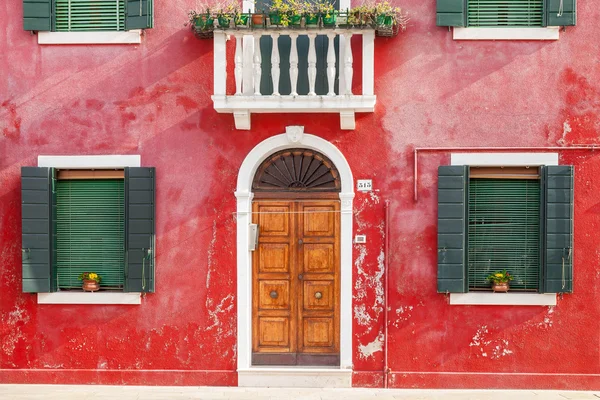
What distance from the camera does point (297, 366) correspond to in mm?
9203

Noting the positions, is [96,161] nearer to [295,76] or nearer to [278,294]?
[295,76]

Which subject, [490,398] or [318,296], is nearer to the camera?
[490,398]

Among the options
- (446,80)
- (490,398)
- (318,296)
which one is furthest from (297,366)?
(446,80)

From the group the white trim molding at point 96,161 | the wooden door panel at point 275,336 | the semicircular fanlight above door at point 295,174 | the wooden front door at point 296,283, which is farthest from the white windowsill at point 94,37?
the wooden door panel at point 275,336

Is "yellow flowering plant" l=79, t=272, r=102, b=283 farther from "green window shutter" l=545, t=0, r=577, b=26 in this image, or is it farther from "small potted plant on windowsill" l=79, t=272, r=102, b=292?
"green window shutter" l=545, t=0, r=577, b=26

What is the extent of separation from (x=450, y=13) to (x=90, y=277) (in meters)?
5.57

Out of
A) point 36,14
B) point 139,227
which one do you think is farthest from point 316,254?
point 36,14

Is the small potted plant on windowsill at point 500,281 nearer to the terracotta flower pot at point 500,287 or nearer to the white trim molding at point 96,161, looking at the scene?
the terracotta flower pot at point 500,287

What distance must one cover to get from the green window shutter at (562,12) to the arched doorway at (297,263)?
10.7 feet

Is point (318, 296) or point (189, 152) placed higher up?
point (189, 152)

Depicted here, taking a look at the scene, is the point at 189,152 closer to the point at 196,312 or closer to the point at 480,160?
the point at 196,312

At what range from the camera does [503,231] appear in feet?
29.9

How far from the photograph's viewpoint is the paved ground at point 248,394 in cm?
865

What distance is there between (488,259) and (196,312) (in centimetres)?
376
